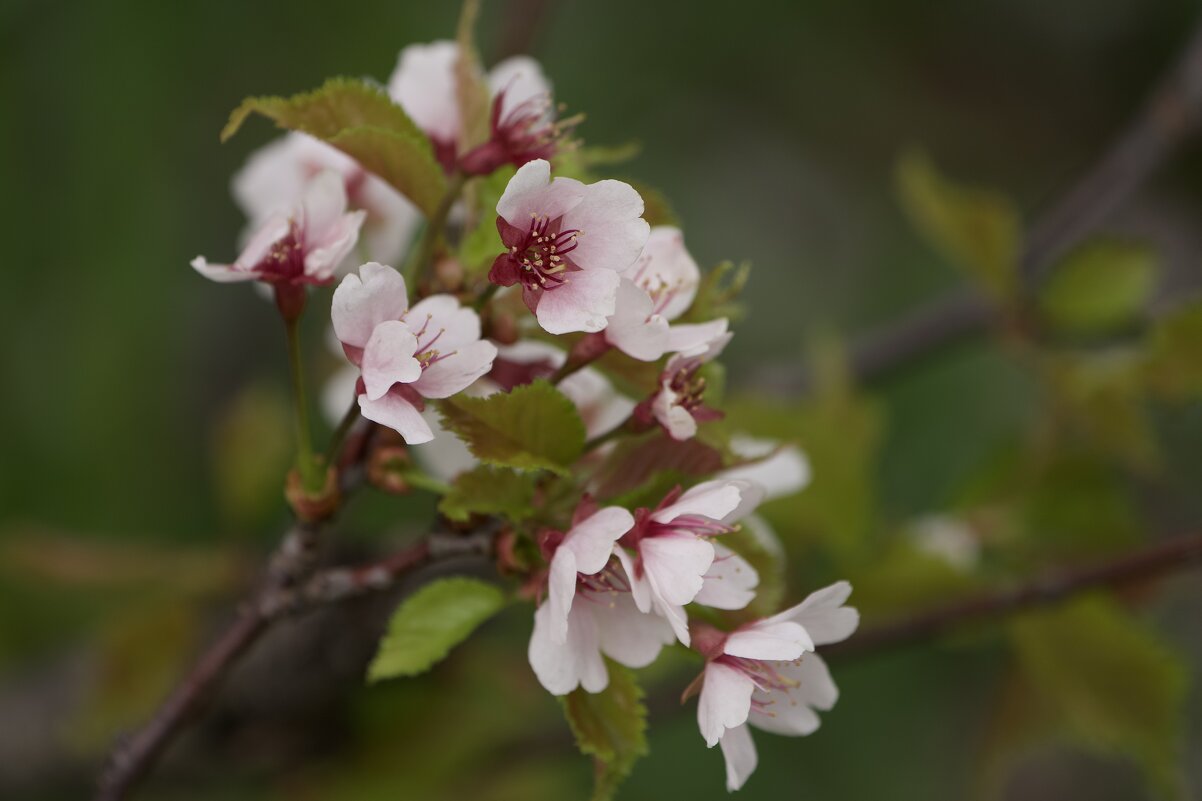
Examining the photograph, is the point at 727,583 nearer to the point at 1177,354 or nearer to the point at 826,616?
the point at 826,616

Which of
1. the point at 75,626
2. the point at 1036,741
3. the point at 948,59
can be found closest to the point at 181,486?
the point at 75,626

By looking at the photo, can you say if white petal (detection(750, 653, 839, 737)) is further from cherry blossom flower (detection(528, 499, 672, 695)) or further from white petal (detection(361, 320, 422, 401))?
white petal (detection(361, 320, 422, 401))

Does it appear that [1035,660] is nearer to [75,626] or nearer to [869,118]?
[75,626]

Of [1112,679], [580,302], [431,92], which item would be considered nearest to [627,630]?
[580,302]

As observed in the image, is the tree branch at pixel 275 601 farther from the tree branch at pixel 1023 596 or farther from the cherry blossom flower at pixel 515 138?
the tree branch at pixel 1023 596

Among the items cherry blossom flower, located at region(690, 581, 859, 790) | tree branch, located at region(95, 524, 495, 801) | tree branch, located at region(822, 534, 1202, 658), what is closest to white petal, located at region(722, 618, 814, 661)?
cherry blossom flower, located at region(690, 581, 859, 790)
